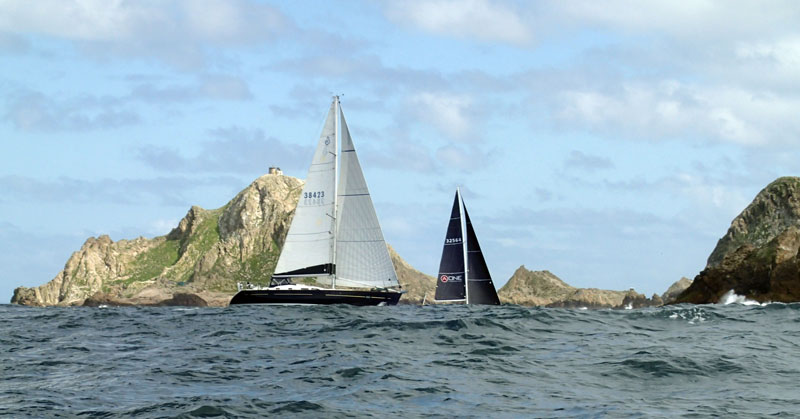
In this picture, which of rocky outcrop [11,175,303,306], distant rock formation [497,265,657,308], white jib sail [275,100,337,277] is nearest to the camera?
white jib sail [275,100,337,277]

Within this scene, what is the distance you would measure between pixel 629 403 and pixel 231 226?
Result: 13281cm

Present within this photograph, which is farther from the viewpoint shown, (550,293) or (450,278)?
(550,293)

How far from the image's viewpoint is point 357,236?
186 ft

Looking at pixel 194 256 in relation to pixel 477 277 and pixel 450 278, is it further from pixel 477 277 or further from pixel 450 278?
pixel 477 277

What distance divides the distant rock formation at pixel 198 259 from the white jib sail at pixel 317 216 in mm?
70259

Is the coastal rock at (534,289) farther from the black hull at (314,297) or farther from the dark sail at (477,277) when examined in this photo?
the black hull at (314,297)

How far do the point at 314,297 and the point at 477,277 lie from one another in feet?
50.9

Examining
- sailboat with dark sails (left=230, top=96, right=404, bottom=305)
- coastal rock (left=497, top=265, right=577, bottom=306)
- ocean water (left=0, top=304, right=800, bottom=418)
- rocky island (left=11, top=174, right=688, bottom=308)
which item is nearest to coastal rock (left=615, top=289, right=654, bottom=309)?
coastal rock (left=497, top=265, right=577, bottom=306)

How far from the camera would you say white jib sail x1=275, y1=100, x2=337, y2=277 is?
57750mm

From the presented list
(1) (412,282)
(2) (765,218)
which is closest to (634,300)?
(2) (765,218)

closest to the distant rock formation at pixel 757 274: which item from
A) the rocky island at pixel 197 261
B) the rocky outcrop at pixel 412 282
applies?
the rocky island at pixel 197 261

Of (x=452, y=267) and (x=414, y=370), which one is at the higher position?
(x=452, y=267)

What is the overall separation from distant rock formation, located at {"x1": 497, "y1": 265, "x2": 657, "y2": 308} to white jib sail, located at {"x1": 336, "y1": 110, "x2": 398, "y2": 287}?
54.1 metres

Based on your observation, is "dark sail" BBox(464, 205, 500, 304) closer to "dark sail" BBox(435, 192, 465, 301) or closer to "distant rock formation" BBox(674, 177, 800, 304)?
"dark sail" BBox(435, 192, 465, 301)
